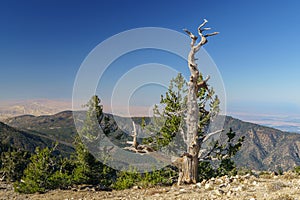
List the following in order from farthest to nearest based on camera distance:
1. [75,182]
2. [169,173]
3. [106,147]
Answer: [106,147] < [75,182] < [169,173]

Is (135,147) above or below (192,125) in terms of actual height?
below

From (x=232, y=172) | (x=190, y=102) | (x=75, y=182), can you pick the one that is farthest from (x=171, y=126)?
(x=75, y=182)

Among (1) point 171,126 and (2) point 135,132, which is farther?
(1) point 171,126

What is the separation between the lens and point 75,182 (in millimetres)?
26016

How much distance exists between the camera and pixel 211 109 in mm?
17328

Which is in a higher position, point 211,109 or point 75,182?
point 211,109

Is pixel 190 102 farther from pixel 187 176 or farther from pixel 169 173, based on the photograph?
pixel 169 173

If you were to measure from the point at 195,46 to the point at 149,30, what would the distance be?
2.43 metres

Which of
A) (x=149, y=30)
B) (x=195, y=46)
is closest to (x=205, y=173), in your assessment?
(x=195, y=46)

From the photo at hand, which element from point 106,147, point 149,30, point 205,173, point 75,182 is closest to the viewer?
point 149,30

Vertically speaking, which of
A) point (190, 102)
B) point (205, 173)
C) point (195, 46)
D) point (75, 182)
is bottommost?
point (75, 182)

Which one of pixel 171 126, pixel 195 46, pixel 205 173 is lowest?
pixel 205 173

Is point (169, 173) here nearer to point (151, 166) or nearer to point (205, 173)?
point (151, 166)

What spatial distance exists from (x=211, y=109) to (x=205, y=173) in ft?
17.4
